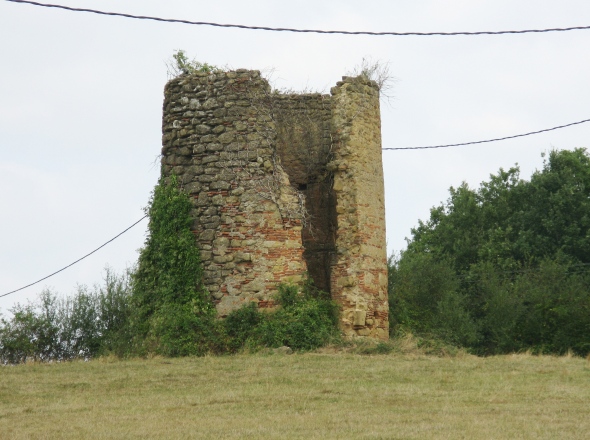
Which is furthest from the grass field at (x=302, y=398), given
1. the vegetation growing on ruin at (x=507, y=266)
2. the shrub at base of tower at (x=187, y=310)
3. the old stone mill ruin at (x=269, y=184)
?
the vegetation growing on ruin at (x=507, y=266)

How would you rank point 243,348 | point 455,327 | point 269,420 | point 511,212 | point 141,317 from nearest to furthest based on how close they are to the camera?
point 269,420
point 243,348
point 141,317
point 455,327
point 511,212

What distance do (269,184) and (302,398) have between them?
5627 millimetres

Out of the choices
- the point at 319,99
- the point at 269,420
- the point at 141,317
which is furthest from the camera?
the point at 319,99

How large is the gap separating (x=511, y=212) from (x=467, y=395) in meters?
27.8

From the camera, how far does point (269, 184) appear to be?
1677 cm

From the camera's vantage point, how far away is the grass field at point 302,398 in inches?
396

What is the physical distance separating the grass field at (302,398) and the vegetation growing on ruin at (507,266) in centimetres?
537

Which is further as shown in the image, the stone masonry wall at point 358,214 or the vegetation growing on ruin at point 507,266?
the vegetation growing on ruin at point 507,266

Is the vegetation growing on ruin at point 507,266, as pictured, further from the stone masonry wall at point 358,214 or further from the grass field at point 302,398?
the grass field at point 302,398

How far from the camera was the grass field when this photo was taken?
396 inches

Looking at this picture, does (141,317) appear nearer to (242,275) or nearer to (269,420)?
(242,275)

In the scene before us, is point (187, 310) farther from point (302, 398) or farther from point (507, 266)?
point (507, 266)

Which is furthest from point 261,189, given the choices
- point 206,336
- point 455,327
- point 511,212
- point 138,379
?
point 511,212

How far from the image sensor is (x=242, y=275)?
16.5 meters
